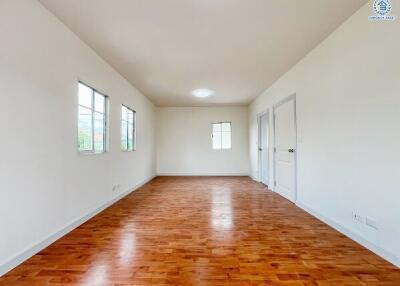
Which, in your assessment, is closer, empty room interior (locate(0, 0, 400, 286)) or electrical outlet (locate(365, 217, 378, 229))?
empty room interior (locate(0, 0, 400, 286))

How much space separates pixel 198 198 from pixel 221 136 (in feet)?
14.8

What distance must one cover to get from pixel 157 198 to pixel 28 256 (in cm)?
307

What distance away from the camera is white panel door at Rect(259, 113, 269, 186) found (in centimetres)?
701

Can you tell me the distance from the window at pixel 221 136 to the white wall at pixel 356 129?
17.2 ft

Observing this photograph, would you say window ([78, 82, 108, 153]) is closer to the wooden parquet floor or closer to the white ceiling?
the white ceiling

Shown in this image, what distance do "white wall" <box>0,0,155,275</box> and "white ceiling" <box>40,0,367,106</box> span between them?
37 cm

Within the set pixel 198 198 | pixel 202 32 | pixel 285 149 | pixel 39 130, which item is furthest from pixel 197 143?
pixel 39 130

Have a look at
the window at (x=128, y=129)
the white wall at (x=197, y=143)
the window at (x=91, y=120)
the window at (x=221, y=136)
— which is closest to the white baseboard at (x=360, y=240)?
the window at (x=91, y=120)

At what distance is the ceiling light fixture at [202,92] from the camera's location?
22.3ft

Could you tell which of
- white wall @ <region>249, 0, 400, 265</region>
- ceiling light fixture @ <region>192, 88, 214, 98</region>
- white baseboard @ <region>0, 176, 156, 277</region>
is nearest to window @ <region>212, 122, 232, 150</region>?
ceiling light fixture @ <region>192, 88, 214, 98</region>

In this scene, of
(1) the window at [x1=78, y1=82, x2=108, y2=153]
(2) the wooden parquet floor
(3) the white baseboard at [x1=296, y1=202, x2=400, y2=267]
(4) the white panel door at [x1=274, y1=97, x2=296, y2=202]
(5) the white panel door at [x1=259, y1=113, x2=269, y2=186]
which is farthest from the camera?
(5) the white panel door at [x1=259, y1=113, x2=269, y2=186]

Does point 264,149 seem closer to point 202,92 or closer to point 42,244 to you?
point 202,92

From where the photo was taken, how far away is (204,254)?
2.54m

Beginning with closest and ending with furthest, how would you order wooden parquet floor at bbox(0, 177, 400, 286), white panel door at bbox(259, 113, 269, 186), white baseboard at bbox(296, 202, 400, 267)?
wooden parquet floor at bbox(0, 177, 400, 286), white baseboard at bbox(296, 202, 400, 267), white panel door at bbox(259, 113, 269, 186)
